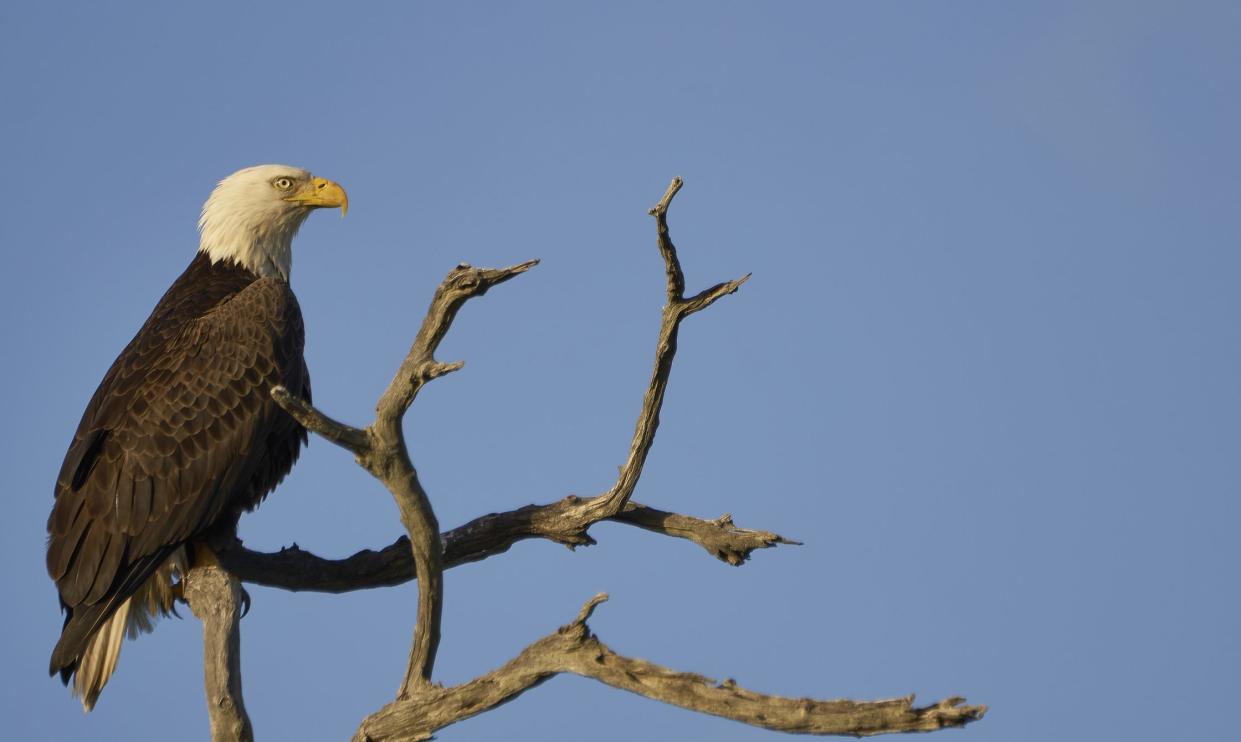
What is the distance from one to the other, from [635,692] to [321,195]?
4.10 meters

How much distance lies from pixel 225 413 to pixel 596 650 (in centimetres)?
276

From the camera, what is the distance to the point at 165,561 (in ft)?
22.3

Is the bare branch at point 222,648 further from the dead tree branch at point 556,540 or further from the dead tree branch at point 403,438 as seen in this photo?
the dead tree branch at point 403,438

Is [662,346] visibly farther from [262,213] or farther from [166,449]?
[262,213]

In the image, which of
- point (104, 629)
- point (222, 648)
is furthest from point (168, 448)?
point (222, 648)

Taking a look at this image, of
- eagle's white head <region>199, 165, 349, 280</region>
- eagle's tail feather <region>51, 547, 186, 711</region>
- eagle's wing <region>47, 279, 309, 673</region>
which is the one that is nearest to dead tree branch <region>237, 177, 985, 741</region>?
eagle's wing <region>47, 279, 309, 673</region>

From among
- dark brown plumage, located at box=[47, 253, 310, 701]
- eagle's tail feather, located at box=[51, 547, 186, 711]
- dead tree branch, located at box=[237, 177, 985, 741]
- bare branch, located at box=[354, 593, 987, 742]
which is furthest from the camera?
dark brown plumage, located at box=[47, 253, 310, 701]

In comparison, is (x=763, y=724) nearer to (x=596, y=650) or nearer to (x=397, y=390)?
(x=596, y=650)

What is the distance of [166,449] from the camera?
6750 millimetres

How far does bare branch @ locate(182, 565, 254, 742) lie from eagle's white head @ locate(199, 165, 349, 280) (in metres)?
2.13

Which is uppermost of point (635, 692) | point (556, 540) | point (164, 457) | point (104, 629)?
point (164, 457)

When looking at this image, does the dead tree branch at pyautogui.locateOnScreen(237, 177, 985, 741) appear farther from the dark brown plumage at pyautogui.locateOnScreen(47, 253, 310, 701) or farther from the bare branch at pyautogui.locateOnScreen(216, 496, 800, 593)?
the dark brown plumage at pyautogui.locateOnScreen(47, 253, 310, 701)

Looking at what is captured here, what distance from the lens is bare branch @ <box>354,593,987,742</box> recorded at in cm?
444

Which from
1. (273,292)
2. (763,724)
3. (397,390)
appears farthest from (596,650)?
(273,292)
